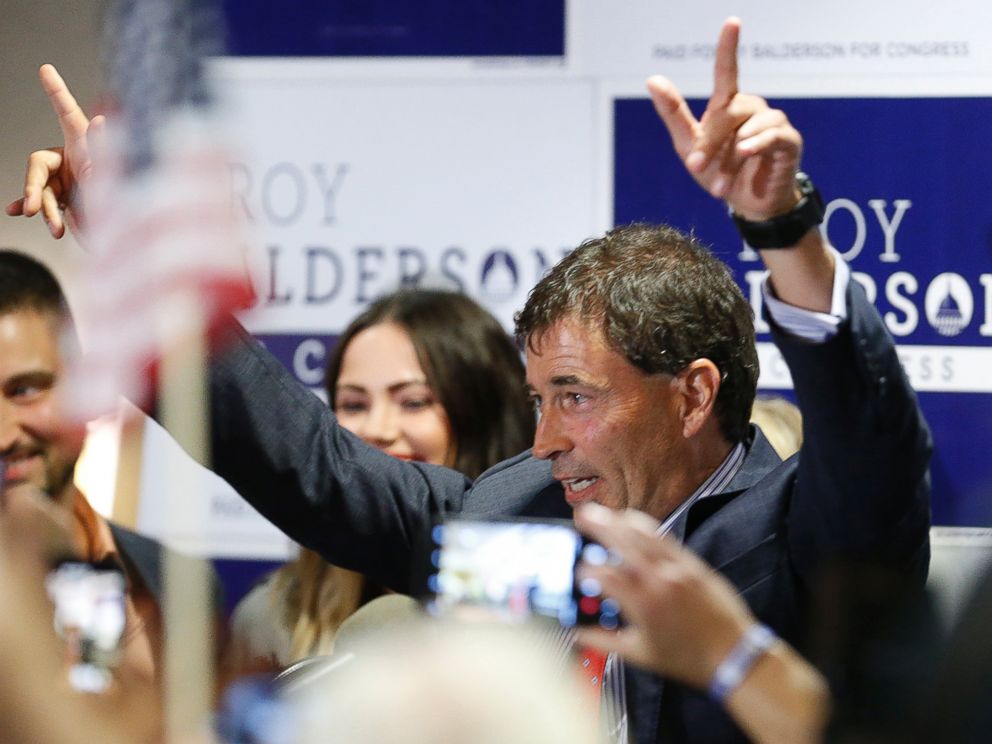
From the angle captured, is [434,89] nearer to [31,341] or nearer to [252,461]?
[31,341]

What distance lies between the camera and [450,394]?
2787 mm

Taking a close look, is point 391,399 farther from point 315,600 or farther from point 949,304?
point 949,304

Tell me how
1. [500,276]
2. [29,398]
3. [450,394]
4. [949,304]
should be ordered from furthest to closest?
[500,276] → [949,304] → [450,394] → [29,398]

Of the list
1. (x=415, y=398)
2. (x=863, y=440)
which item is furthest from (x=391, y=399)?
(x=863, y=440)

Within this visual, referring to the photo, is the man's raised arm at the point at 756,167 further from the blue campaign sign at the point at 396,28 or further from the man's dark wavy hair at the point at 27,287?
the blue campaign sign at the point at 396,28

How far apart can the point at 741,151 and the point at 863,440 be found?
312 millimetres

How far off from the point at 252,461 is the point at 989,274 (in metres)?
1.72

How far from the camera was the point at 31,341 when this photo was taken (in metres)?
2.56

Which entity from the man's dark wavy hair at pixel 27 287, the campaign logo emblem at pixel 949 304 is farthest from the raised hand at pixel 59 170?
the campaign logo emblem at pixel 949 304

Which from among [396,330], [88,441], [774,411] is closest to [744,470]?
[774,411]

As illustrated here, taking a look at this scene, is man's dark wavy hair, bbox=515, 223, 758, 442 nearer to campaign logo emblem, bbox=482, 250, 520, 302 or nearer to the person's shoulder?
the person's shoulder

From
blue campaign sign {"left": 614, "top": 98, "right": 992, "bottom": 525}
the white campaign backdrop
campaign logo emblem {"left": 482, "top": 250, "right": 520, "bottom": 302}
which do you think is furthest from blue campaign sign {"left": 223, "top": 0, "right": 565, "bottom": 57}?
campaign logo emblem {"left": 482, "top": 250, "right": 520, "bottom": 302}

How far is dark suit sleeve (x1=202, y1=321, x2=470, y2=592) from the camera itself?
196cm

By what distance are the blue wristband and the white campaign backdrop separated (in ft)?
6.61
